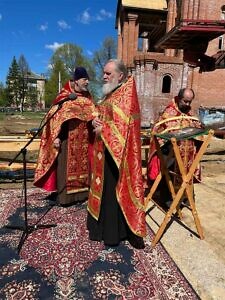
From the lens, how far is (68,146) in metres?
4.93

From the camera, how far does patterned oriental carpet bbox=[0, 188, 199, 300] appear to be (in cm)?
287

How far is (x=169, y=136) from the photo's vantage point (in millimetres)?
3768

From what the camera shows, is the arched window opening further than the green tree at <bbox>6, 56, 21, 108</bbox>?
No

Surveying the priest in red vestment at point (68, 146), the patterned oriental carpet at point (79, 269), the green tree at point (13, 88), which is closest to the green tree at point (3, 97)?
the green tree at point (13, 88)

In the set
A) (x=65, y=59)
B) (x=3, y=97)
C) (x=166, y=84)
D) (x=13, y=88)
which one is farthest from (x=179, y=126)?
(x=3, y=97)

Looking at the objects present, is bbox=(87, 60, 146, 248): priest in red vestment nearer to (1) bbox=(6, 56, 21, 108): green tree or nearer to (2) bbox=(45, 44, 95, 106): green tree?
(2) bbox=(45, 44, 95, 106): green tree

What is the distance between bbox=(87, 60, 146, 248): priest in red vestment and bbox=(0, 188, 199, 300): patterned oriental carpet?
11.3 inches

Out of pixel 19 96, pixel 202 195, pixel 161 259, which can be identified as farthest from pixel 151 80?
pixel 19 96

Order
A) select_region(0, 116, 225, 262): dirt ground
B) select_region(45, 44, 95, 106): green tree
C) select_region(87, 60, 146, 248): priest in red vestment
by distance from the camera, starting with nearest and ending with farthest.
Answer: select_region(87, 60, 146, 248): priest in red vestment, select_region(0, 116, 225, 262): dirt ground, select_region(45, 44, 95, 106): green tree

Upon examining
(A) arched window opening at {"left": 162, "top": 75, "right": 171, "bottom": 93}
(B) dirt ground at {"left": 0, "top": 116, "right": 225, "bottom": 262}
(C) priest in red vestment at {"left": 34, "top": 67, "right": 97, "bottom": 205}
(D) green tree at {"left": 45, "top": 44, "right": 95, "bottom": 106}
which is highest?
(D) green tree at {"left": 45, "top": 44, "right": 95, "bottom": 106}

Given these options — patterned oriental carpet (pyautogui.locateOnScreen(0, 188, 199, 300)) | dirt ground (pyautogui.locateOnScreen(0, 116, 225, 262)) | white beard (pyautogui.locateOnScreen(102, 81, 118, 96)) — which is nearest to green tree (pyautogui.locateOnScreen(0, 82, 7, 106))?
dirt ground (pyautogui.locateOnScreen(0, 116, 225, 262))

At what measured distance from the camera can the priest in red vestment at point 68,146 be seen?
480cm

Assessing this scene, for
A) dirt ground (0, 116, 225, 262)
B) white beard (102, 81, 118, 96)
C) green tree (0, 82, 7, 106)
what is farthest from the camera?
green tree (0, 82, 7, 106)

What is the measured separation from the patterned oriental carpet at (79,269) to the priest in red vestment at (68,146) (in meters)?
0.81
